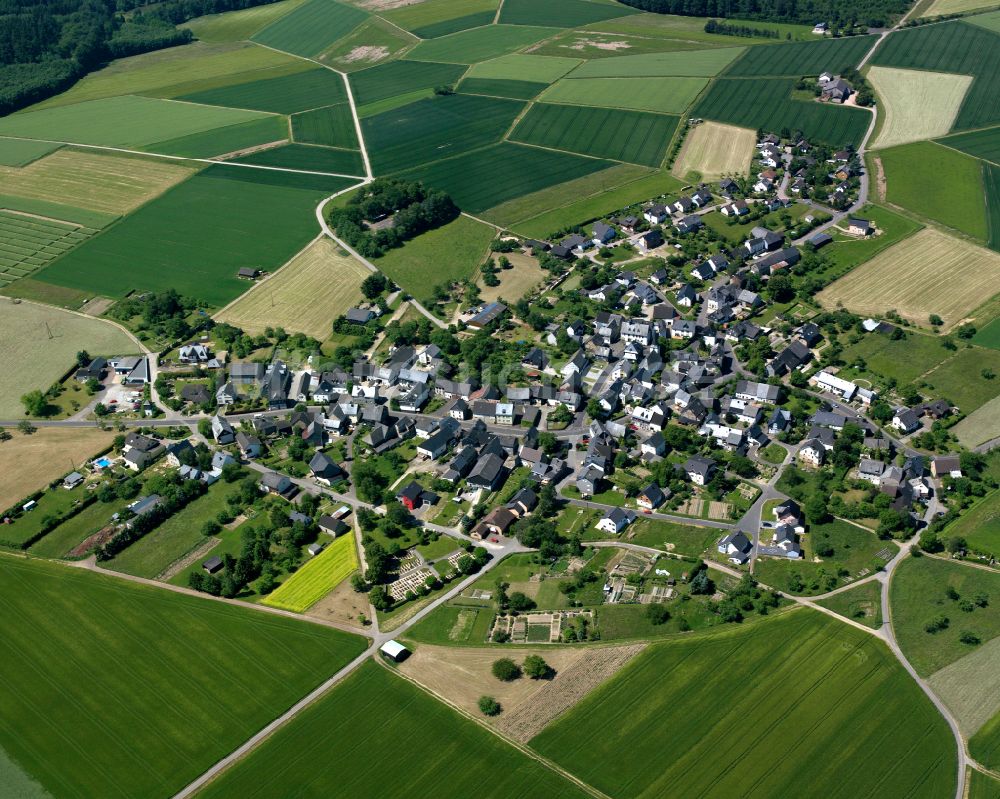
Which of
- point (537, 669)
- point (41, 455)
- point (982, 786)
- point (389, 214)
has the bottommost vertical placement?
point (41, 455)

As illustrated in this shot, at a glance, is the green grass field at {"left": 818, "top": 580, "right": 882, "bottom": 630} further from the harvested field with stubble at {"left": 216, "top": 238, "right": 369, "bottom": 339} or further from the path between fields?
the harvested field with stubble at {"left": 216, "top": 238, "right": 369, "bottom": 339}

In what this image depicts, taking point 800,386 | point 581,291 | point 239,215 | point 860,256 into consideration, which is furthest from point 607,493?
point 239,215

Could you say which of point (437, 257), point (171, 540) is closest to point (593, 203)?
point (437, 257)

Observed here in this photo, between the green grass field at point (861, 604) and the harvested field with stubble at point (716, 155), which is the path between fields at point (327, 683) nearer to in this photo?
A: the green grass field at point (861, 604)

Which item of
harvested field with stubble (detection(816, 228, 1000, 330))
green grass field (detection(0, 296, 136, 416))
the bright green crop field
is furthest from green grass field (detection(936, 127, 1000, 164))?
the bright green crop field

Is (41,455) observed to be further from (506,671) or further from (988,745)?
(988,745)

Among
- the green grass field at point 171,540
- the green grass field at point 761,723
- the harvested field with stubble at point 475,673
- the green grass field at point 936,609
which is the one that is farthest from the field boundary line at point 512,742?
the green grass field at point 936,609
